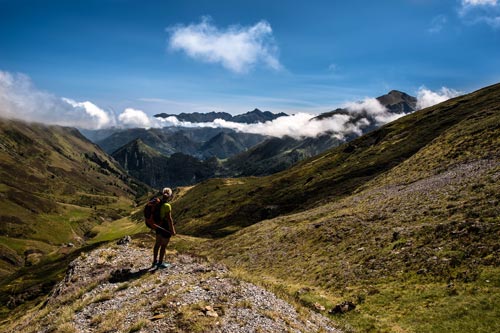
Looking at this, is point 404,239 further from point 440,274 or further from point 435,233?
point 440,274

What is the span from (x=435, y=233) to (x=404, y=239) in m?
3.14

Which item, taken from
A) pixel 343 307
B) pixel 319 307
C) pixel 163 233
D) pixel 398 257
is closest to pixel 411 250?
pixel 398 257

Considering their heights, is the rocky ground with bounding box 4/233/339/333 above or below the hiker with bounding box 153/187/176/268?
below

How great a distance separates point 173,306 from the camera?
18.6 meters

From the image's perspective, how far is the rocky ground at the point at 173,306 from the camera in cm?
1717

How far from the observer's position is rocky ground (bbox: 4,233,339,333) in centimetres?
1717

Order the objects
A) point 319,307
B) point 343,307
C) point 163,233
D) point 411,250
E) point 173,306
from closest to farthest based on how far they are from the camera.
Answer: point 173,306
point 163,233
point 319,307
point 343,307
point 411,250

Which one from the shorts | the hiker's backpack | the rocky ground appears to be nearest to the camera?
the rocky ground

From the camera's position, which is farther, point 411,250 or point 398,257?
point 398,257

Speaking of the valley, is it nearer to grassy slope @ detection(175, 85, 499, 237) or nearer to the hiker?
the hiker

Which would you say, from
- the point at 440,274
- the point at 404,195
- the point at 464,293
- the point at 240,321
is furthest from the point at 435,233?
the point at 240,321

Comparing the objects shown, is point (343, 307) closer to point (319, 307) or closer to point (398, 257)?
point (319, 307)

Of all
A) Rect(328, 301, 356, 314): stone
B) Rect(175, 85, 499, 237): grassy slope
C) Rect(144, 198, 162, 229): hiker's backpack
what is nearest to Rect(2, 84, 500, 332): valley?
Rect(328, 301, 356, 314): stone

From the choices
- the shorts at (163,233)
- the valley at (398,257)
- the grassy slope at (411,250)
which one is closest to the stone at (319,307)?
the valley at (398,257)
